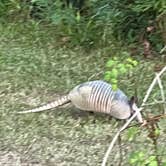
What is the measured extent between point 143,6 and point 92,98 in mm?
1093

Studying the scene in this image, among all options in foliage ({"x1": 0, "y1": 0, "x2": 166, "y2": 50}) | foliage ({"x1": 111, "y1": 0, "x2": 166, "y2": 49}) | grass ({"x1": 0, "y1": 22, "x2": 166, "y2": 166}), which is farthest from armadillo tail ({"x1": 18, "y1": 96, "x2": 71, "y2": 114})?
foliage ({"x1": 111, "y1": 0, "x2": 166, "y2": 49})

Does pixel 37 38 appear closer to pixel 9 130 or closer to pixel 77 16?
pixel 77 16

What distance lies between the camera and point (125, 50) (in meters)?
5.01

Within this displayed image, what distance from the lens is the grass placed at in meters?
3.81

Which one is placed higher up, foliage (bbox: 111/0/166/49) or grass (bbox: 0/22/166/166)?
foliage (bbox: 111/0/166/49)

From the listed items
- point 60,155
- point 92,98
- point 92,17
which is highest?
point 92,17

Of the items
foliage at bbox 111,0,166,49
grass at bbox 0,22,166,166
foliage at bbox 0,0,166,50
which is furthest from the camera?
foliage at bbox 0,0,166,50

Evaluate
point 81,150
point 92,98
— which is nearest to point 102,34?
point 92,98

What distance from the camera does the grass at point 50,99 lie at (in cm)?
381

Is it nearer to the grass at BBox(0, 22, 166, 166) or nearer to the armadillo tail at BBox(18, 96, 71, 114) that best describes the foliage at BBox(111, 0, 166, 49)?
the grass at BBox(0, 22, 166, 166)

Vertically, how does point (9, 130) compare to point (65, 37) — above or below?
below

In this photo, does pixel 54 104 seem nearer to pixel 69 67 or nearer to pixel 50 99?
pixel 50 99

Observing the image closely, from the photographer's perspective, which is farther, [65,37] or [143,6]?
[65,37]

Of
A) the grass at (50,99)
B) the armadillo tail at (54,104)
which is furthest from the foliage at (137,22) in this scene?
the armadillo tail at (54,104)
